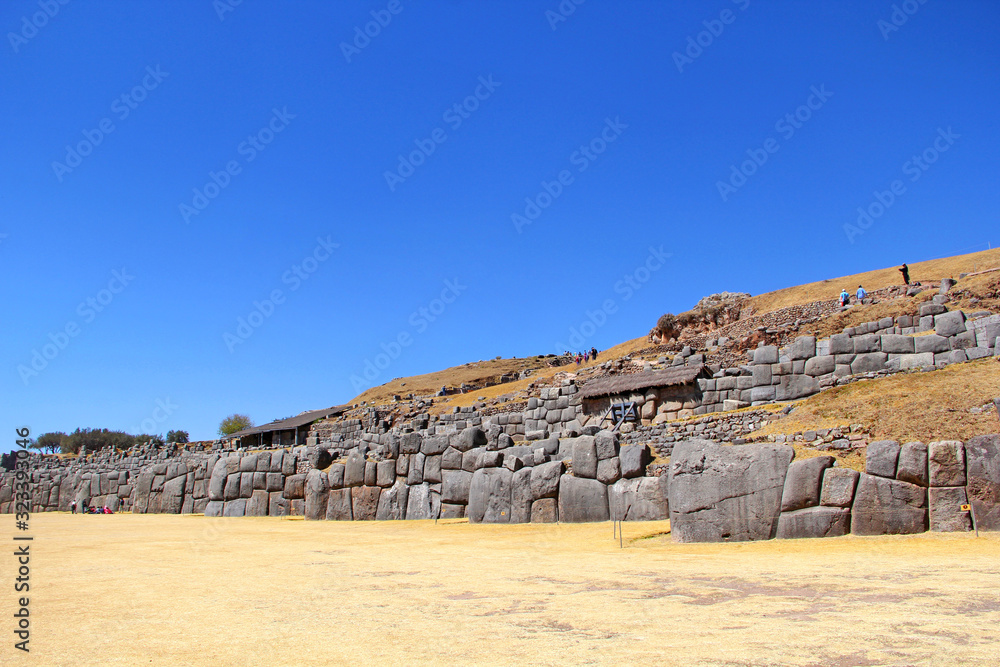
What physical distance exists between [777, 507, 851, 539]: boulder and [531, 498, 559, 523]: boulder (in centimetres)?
569

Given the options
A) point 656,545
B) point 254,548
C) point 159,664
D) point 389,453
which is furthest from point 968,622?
point 389,453

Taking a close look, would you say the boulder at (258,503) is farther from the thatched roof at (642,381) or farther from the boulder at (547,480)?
the thatched roof at (642,381)

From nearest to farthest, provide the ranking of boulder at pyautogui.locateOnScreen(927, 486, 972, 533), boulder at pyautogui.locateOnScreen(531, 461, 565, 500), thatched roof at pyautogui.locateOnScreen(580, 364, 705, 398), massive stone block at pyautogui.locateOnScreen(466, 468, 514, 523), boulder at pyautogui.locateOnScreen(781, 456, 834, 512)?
boulder at pyautogui.locateOnScreen(927, 486, 972, 533), boulder at pyautogui.locateOnScreen(781, 456, 834, 512), boulder at pyautogui.locateOnScreen(531, 461, 565, 500), massive stone block at pyautogui.locateOnScreen(466, 468, 514, 523), thatched roof at pyautogui.locateOnScreen(580, 364, 705, 398)

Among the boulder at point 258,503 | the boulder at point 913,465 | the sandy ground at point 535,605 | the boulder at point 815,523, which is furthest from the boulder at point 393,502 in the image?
the boulder at point 913,465

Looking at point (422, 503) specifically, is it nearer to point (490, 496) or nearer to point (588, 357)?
point (490, 496)

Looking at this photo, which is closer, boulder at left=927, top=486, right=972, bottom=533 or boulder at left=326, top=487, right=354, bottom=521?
boulder at left=927, top=486, right=972, bottom=533

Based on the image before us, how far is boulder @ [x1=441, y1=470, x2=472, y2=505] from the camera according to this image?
17.4m

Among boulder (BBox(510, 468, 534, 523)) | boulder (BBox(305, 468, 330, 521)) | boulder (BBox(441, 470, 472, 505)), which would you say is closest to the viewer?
boulder (BBox(510, 468, 534, 523))

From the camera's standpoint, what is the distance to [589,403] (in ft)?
85.4

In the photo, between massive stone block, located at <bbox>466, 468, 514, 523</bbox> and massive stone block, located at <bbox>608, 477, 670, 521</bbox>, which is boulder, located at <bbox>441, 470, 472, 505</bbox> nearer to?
massive stone block, located at <bbox>466, 468, 514, 523</bbox>

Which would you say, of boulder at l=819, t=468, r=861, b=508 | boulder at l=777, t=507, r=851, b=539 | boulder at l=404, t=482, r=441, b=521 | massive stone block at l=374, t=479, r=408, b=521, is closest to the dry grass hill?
boulder at l=819, t=468, r=861, b=508

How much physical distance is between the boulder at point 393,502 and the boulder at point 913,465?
40.4 feet

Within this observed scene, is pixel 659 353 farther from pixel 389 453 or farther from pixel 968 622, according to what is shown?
pixel 968 622

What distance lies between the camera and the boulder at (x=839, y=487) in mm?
9844
